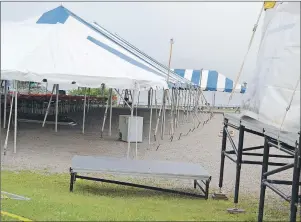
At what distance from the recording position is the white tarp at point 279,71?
17.0 feet

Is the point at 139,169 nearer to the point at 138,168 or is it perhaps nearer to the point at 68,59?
A: the point at 138,168

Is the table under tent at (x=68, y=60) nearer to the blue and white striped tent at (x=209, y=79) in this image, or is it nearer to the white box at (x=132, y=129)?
the white box at (x=132, y=129)

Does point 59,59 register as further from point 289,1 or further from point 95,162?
point 289,1

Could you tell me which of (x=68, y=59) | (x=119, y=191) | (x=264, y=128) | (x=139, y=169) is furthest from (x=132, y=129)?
(x=264, y=128)

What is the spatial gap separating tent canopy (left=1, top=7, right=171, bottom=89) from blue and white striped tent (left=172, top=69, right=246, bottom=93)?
22.3 metres

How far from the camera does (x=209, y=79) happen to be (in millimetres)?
36625

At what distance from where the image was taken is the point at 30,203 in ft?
19.7

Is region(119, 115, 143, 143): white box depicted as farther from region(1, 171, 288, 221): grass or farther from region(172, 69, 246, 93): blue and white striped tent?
region(172, 69, 246, 93): blue and white striped tent

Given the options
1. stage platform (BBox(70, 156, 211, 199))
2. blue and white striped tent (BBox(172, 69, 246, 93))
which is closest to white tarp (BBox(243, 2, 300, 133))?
stage platform (BBox(70, 156, 211, 199))

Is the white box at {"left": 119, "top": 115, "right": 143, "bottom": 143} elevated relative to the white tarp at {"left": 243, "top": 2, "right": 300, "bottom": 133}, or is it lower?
lower

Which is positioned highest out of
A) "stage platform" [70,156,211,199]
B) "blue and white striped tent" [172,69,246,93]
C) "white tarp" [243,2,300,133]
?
"blue and white striped tent" [172,69,246,93]

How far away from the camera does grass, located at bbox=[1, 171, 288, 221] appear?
5624 millimetres

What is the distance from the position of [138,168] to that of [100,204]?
1451mm

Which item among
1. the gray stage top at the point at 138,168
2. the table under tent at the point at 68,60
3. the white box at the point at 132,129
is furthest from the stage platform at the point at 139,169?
the white box at the point at 132,129
